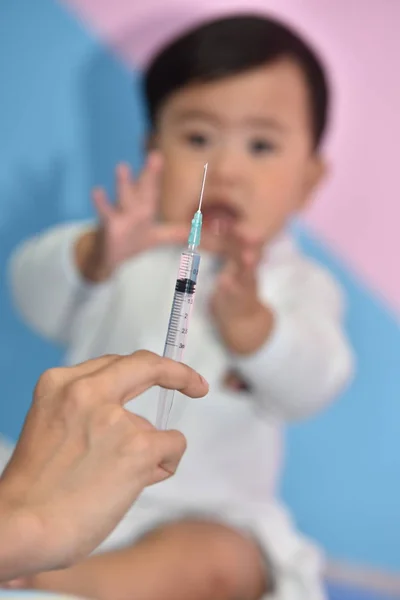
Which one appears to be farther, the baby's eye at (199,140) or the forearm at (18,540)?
the baby's eye at (199,140)

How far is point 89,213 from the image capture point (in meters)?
0.90

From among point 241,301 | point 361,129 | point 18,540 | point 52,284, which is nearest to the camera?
point 18,540

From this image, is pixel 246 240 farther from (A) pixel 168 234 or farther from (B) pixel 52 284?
(B) pixel 52 284

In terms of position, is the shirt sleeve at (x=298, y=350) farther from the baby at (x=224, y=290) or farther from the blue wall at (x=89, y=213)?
the blue wall at (x=89, y=213)

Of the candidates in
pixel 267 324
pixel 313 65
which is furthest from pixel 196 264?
pixel 313 65

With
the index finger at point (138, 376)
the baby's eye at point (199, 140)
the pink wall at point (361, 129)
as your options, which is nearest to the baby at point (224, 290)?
the baby's eye at point (199, 140)

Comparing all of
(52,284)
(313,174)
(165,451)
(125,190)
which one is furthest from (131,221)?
(165,451)

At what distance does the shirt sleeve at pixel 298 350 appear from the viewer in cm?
62

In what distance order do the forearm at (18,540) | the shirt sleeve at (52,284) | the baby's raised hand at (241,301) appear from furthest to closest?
the shirt sleeve at (52,284) < the baby's raised hand at (241,301) < the forearm at (18,540)

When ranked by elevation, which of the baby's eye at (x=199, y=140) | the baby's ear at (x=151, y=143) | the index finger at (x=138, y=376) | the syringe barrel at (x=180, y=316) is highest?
the baby's ear at (x=151, y=143)

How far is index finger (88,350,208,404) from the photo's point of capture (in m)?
0.31

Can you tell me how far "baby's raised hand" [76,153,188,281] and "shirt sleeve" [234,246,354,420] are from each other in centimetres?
13

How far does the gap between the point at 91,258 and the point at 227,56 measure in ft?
0.80

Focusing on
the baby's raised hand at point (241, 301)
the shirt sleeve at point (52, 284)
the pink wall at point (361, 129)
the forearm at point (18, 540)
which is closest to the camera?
the forearm at point (18, 540)
